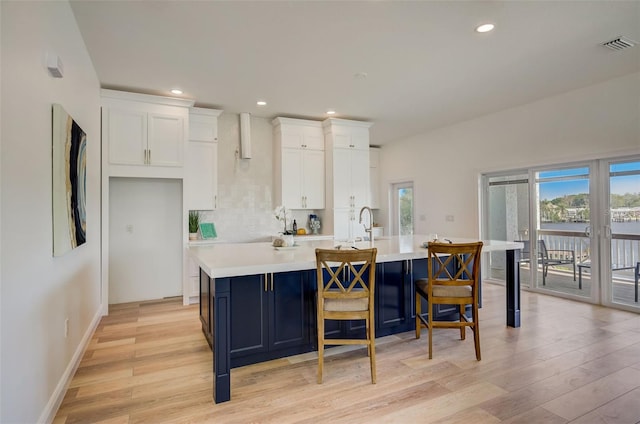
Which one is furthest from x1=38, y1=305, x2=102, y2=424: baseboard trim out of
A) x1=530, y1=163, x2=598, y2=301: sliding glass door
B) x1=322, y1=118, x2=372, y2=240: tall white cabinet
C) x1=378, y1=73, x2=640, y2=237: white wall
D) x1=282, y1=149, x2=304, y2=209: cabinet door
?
x1=530, y1=163, x2=598, y2=301: sliding glass door

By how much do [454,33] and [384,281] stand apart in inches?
92.1

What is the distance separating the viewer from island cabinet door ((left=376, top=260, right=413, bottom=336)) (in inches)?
124

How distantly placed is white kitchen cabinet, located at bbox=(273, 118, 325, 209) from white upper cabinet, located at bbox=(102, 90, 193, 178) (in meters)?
1.53

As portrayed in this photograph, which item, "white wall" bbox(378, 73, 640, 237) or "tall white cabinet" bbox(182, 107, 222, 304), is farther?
"tall white cabinet" bbox(182, 107, 222, 304)

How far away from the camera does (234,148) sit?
550cm

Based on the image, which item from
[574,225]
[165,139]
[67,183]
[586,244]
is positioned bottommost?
[586,244]

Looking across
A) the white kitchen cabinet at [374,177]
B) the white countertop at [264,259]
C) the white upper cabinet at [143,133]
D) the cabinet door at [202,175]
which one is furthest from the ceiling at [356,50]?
the white kitchen cabinet at [374,177]

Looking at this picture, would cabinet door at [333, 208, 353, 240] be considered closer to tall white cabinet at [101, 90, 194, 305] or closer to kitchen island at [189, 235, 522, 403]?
tall white cabinet at [101, 90, 194, 305]

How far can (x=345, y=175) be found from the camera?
5828 mm

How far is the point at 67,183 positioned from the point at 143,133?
2.29 meters

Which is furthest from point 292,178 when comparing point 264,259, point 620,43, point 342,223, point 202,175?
point 620,43

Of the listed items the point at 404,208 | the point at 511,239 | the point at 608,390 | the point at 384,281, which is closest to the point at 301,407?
the point at 384,281

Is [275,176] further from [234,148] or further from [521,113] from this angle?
[521,113]

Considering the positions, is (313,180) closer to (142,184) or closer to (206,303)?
(142,184)
